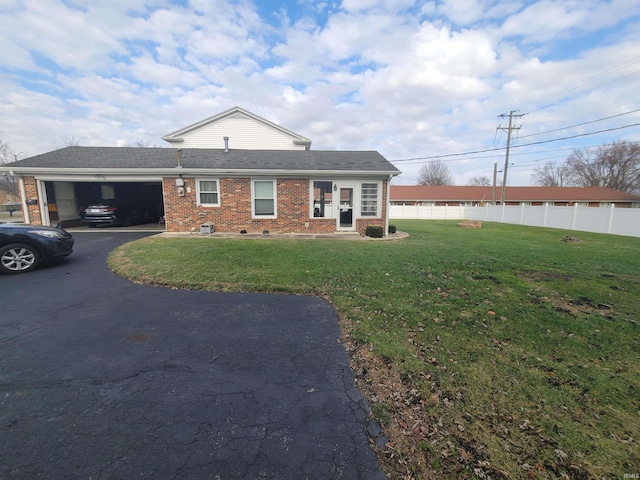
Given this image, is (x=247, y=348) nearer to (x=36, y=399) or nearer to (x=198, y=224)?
(x=36, y=399)

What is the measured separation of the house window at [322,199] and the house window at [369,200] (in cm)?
136

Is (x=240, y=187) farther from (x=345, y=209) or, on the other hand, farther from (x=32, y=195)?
(x=32, y=195)

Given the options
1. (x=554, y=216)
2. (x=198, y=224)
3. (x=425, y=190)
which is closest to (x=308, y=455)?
(x=198, y=224)

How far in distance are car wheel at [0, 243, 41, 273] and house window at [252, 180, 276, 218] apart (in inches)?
278

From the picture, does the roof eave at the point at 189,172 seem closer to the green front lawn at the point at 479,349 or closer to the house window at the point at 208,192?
the house window at the point at 208,192

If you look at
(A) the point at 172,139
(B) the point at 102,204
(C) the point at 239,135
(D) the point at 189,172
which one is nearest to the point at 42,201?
(B) the point at 102,204

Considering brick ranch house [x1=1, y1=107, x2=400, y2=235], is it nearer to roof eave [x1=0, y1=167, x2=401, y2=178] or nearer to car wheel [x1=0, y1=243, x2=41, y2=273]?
roof eave [x1=0, y1=167, x2=401, y2=178]

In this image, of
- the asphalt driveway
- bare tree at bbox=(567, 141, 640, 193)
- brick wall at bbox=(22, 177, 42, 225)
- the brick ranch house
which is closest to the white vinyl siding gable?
the brick ranch house

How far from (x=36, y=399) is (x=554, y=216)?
2550 centimetres

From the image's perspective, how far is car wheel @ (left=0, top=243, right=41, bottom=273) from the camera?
5.85 meters

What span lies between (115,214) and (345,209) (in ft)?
36.6

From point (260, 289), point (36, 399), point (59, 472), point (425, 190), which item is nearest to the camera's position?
point (59, 472)

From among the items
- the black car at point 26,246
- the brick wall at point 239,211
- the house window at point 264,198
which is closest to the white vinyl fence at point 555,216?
the brick wall at point 239,211

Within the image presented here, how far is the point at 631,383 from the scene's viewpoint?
2695mm
